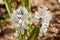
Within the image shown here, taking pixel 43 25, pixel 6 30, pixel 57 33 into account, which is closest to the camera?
pixel 43 25

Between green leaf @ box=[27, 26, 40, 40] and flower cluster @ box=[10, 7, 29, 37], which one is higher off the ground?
flower cluster @ box=[10, 7, 29, 37]

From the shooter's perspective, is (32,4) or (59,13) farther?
(32,4)

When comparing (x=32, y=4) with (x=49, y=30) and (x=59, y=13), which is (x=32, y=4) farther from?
(x=49, y=30)

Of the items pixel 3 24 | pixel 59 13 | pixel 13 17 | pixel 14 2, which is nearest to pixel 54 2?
pixel 59 13

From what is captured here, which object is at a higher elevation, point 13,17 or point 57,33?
point 13,17

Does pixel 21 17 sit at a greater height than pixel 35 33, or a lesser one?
greater

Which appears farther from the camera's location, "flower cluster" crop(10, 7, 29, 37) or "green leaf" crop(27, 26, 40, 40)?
"green leaf" crop(27, 26, 40, 40)

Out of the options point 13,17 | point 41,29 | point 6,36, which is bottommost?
point 6,36

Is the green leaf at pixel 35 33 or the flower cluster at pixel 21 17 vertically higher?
the flower cluster at pixel 21 17

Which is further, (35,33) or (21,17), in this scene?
(35,33)

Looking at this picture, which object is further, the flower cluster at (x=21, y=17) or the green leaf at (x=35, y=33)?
the green leaf at (x=35, y=33)

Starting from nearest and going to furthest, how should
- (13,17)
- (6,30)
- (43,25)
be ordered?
(13,17), (43,25), (6,30)
